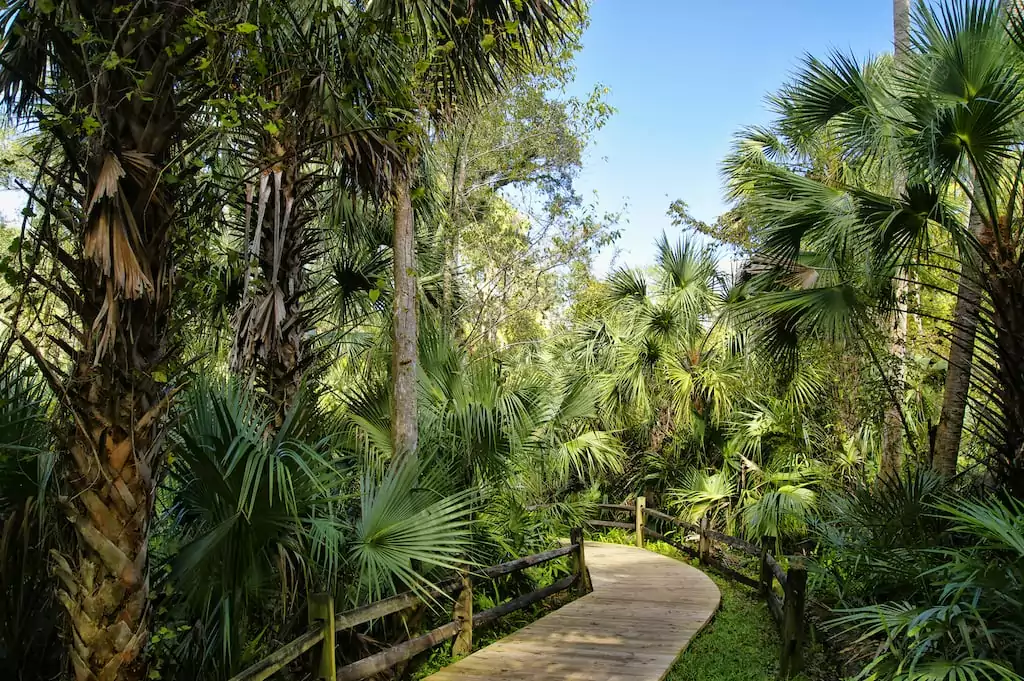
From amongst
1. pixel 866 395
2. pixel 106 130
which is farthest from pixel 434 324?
pixel 866 395

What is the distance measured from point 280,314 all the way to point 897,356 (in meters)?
7.41

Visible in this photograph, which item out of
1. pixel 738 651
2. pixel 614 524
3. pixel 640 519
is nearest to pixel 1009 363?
pixel 738 651

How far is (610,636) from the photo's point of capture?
286 inches

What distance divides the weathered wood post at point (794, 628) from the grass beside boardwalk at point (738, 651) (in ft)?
0.31

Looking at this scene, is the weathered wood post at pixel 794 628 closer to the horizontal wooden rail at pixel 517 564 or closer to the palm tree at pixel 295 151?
the horizontal wooden rail at pixel 517 564

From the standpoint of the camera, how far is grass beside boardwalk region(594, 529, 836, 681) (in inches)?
254

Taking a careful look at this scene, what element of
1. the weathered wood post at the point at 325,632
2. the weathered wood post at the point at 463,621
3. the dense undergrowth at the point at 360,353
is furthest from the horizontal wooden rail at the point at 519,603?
the weathered wood post at the point at 325,632

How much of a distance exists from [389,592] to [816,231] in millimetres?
5335

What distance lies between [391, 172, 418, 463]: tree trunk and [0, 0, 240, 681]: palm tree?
3110 mm

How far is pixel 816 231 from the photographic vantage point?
7875 millimetres

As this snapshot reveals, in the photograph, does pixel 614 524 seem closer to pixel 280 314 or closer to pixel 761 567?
pixel 761 567

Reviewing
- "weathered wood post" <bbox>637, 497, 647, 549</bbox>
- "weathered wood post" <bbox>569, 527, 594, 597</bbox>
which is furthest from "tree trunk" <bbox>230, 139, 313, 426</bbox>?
"weathered wood post" <bbox>637, 497, 647, 549</bbox>

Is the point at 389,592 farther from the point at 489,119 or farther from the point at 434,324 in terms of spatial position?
the point at 489,119

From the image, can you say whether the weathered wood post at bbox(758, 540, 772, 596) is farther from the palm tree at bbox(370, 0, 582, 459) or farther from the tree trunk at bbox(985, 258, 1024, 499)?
the palm tree at bbox(370, 0, 582, 459)
